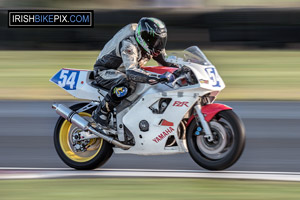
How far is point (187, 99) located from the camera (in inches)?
264

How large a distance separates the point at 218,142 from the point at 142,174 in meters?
0.78

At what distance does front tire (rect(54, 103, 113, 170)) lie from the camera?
23.5ft

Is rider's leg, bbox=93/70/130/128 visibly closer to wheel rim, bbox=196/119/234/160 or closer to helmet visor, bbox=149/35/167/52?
helmet visor, bbox=149/35/167/52

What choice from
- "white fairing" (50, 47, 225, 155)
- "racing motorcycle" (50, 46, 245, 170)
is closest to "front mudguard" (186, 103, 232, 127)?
"racing motorcycle" (50, 46, 245, 170)

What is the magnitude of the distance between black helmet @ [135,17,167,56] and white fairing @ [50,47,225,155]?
213mm

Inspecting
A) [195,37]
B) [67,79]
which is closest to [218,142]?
[67,79]

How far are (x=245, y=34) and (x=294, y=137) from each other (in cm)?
908

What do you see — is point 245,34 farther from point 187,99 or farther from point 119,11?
point 187,99

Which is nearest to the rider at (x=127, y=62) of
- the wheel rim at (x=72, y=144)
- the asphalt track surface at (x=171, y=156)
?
the wheel rim at (x=72, y=144)

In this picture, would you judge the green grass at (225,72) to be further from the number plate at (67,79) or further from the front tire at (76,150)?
the front tire at (76,150)

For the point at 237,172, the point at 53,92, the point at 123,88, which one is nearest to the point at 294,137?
the point at 237,172

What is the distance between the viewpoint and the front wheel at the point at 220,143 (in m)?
6.50

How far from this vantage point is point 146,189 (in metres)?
6.05

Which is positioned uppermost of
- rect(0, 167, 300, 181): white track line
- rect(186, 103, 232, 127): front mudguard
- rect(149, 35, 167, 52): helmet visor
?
rect(149, 35, 167, 52): helmet visor
